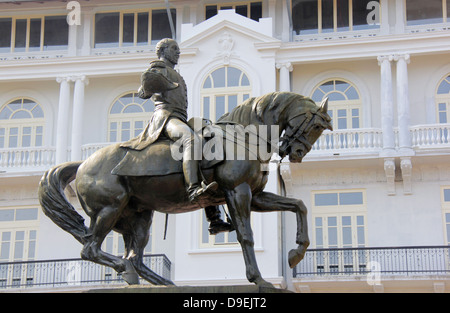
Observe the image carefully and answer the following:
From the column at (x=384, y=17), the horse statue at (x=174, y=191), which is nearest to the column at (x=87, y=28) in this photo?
the column at (x=384, y=17)

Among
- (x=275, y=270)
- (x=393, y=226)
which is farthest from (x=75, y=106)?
(x=393, y=226)

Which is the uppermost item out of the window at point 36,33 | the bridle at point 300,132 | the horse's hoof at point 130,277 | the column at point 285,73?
the window at point 36,33

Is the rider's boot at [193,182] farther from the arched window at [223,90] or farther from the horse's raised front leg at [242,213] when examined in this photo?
the arched window at [223,90]

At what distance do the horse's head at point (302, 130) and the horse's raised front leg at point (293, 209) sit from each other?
0.47 m

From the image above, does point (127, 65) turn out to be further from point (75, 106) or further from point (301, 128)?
point (301, 128)

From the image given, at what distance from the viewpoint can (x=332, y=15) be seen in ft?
99.2

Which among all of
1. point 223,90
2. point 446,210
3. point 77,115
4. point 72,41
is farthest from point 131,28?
point 446,210

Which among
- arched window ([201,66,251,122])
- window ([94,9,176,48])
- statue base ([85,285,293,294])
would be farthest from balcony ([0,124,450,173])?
statue base ([85,285,293,294])

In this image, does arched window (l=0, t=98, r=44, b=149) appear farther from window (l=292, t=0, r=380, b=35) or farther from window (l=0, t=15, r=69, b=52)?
window (l=292, t=0, r=380, b=35)

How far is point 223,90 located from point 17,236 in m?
8.68

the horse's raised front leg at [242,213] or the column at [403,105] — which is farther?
the column at [403,105]

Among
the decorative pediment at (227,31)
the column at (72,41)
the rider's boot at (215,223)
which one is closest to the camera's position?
the rider's boot at (215,223)

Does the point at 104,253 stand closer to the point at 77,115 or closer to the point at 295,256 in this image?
the point at 295,256

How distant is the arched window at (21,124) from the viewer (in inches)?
1225
